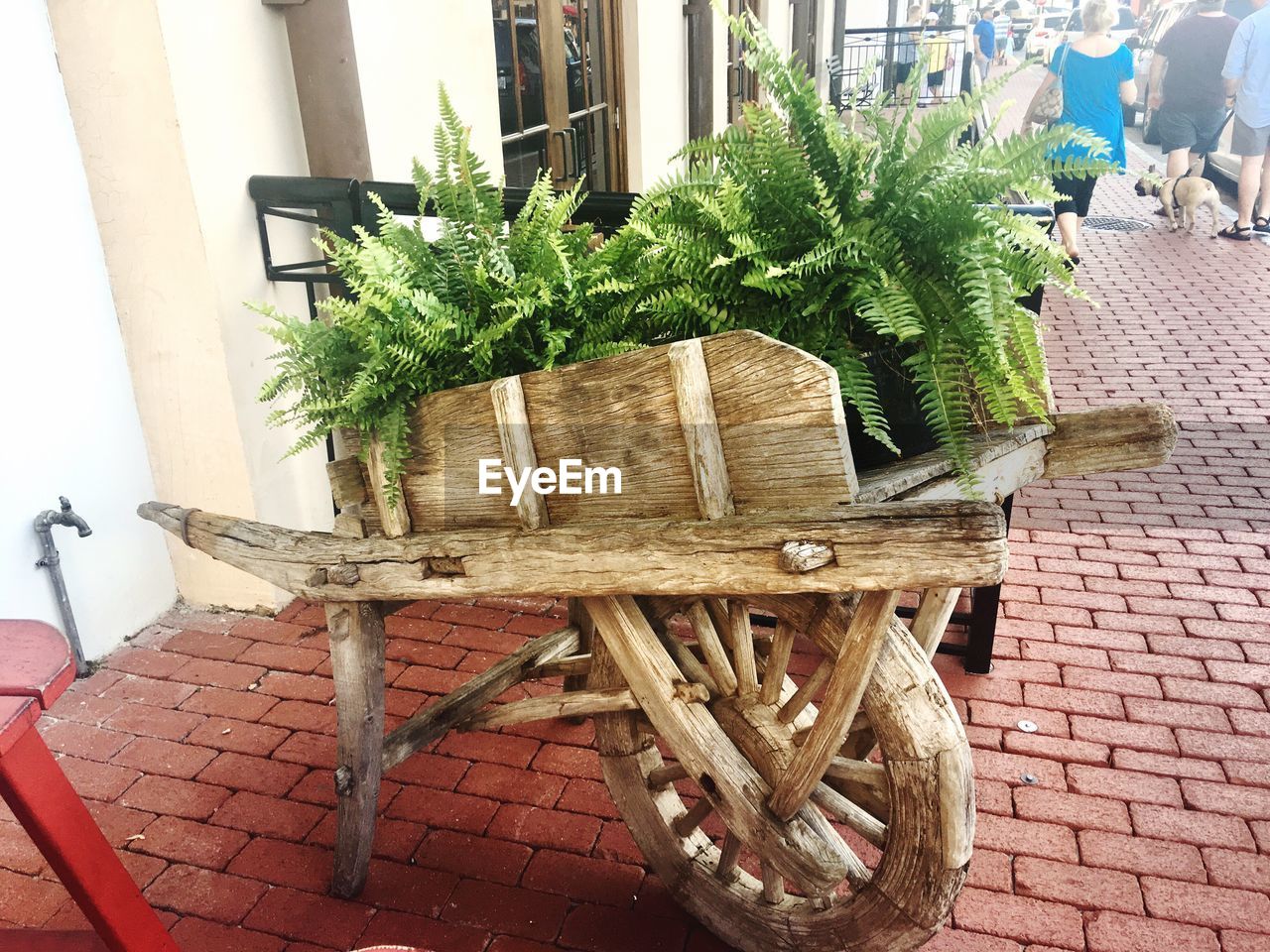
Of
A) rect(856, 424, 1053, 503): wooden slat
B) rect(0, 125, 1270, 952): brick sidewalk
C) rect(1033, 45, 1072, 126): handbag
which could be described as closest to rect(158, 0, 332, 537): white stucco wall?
rect(0, 125, 1270, 952): brick sidewalk

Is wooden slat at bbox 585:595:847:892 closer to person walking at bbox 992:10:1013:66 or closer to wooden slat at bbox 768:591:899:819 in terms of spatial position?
wooden slat at bbox 768:591:899:819

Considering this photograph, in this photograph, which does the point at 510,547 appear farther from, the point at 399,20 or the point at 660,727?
the point at 399,20

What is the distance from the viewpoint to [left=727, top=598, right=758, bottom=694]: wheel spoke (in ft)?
6.05

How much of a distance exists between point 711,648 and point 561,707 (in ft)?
1.30

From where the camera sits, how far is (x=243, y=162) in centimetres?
317

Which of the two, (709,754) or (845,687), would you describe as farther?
(709,754)

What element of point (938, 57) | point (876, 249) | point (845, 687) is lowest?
point (845, 687)

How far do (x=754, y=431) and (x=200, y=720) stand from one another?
2427 millimetres

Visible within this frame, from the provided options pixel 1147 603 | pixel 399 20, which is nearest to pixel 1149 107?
pixel 1147 603

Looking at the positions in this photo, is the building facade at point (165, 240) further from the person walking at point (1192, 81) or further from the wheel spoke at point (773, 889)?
the person walking at point (1192, 81)

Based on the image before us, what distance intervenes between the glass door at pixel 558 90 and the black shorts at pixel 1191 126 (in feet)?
18.9

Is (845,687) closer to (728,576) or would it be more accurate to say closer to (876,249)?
(728,576)

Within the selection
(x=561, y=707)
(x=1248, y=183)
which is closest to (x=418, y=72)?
(x=561, y=707)

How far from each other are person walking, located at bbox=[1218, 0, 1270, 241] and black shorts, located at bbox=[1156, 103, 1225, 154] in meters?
0.17
